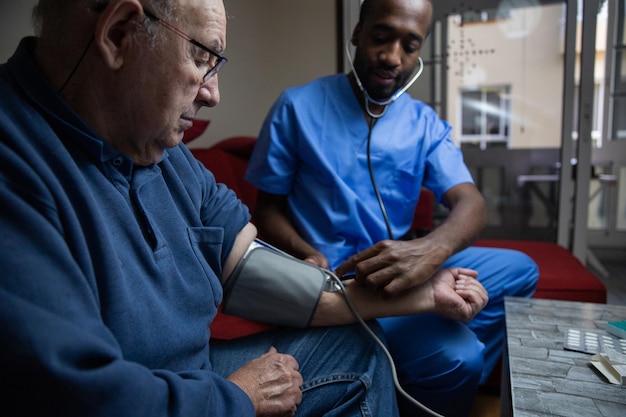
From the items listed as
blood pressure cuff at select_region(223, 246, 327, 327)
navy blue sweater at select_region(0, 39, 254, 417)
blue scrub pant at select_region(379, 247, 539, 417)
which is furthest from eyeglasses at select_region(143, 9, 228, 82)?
blue scrub pant at select_region(379, 247, 539, 417)

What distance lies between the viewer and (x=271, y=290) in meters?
0.87

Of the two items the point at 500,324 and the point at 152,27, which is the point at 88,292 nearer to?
the point at 152,27

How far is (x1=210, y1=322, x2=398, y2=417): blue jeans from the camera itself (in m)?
0.76

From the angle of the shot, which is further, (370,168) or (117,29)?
(370,168)

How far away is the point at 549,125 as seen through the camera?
274cm

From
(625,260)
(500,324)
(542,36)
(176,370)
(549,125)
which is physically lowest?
(625,260)

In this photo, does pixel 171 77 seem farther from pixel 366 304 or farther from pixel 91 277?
pixel 366 304

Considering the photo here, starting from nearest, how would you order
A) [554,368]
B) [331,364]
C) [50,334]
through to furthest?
[50,334] → [554,368] → [331,364]

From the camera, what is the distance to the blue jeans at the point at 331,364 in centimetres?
76

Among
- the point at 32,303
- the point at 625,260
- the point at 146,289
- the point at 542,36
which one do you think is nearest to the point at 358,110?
the point at 146,289

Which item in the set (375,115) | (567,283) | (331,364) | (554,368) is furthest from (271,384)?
(567,283)

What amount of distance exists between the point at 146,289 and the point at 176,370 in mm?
128

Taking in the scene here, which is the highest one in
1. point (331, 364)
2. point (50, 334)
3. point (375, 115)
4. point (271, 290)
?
point (375, 115)

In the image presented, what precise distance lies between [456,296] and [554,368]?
0.26m
